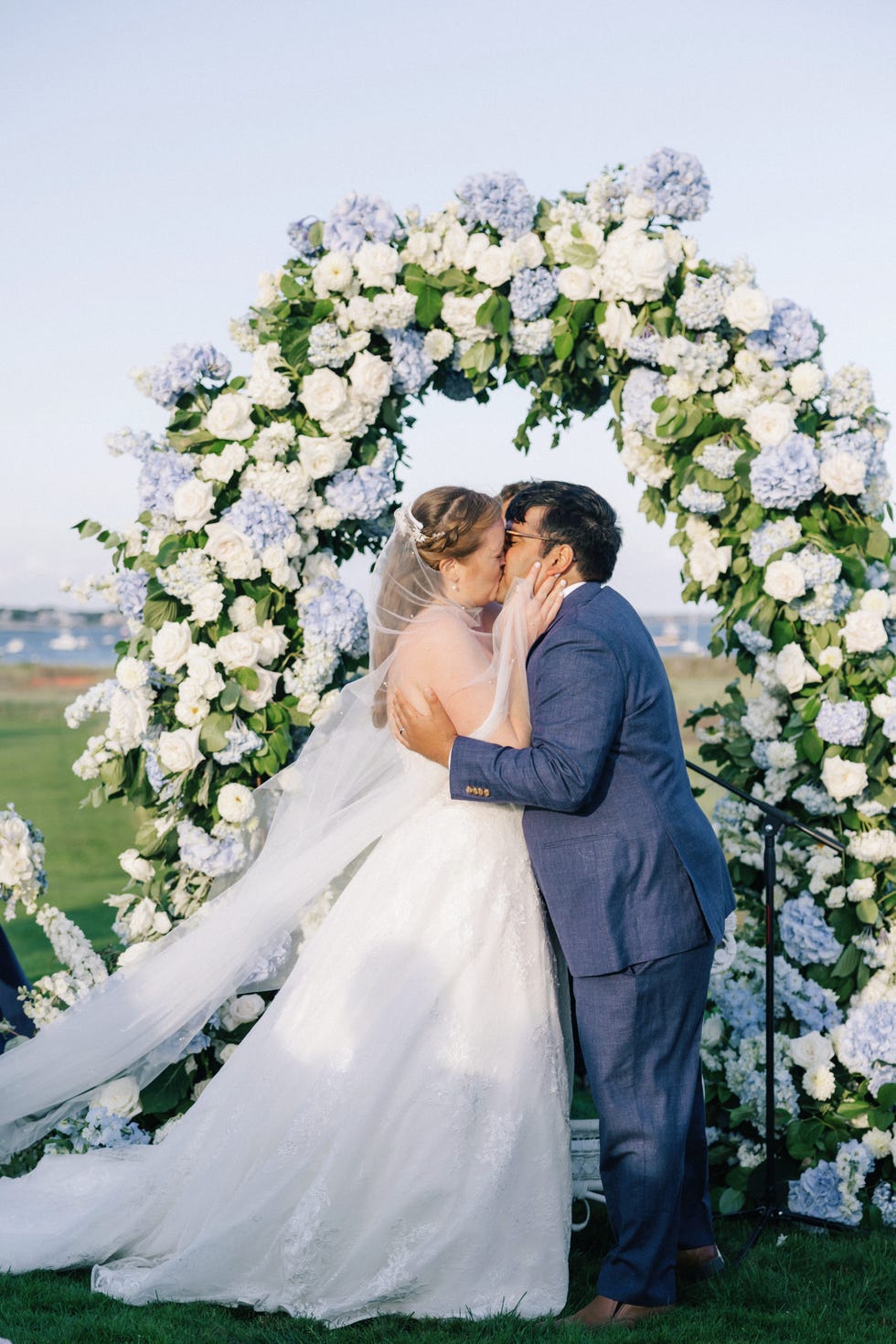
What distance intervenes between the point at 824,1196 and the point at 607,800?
1870 mm

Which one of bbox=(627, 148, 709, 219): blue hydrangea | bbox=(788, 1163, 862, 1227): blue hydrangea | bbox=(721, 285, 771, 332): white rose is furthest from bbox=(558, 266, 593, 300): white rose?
bbox=(788, 1163, 862, 1227): blue hydrangea

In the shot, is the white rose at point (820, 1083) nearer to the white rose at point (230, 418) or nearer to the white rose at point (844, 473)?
the white rose at point (844, 473)

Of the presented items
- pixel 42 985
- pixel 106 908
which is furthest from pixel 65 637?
pixel 42 985

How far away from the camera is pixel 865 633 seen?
419 centimetres

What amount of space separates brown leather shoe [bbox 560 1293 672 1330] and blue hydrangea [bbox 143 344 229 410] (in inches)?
126

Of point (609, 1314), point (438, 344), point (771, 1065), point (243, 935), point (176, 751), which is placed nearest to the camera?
point (609, 1314)

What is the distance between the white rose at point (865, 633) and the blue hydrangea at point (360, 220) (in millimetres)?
2175

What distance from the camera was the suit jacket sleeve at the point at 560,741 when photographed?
3.03 m

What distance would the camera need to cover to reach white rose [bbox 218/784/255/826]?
4.03 m

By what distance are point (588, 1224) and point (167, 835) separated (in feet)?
6.44

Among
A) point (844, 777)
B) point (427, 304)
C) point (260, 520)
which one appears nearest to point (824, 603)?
point (844, 777)

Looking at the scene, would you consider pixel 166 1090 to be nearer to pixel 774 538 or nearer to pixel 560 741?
pixel 560 741

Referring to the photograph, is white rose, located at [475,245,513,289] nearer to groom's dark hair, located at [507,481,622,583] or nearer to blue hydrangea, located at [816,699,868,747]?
groom's dark hair, located at [507,481,622,583]

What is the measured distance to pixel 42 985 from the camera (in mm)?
4176
